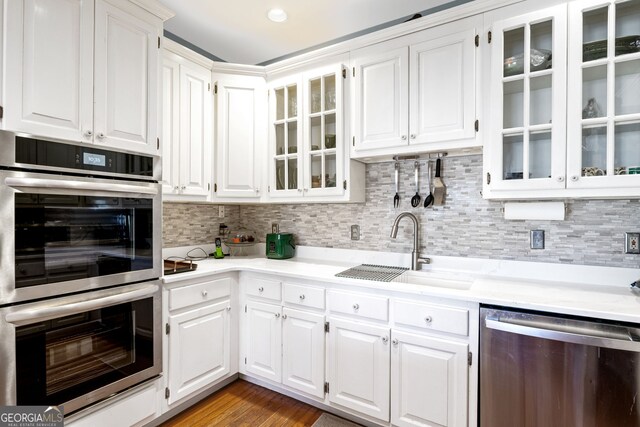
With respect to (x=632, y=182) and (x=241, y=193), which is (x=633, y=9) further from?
(x=241, y=193)

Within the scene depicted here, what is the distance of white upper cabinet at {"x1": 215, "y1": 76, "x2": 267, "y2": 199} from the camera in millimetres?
2584

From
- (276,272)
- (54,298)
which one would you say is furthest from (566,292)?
(54,298)

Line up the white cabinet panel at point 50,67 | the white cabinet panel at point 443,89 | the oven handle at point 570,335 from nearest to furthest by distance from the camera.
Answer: the oven handle at point 570,335, the white cabinet panel at point 50,67, the white cabinet panel at point 443,89

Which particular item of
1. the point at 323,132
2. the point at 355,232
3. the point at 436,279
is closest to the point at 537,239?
the point at 436,279

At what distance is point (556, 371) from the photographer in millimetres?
1384

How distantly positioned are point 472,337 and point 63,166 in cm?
215

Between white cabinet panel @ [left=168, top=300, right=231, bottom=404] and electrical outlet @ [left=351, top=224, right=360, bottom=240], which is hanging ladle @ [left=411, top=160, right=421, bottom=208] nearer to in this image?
electrical outlet @ [left=351, top=224, right=360, bottom=240]

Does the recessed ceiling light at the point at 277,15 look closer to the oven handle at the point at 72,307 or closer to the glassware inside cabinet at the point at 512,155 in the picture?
the glassware inside cabinet at the point at 512,155

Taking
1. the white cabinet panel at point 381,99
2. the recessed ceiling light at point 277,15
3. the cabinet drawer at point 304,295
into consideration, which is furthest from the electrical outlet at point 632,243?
the recessed ceiling light at point 277,15

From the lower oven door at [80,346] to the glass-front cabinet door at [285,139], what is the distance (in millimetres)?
1189

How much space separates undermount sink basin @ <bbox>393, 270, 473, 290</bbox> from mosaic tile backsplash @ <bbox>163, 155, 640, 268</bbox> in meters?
0.19

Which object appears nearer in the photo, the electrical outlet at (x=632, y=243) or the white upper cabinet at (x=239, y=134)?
the electrical outlet at (x=632, y=243)

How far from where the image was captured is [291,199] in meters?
2.59

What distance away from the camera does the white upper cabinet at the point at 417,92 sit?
1.88 m
